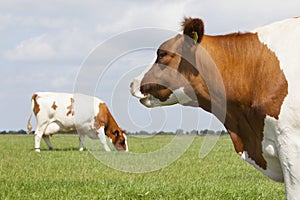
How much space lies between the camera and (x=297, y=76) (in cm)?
455

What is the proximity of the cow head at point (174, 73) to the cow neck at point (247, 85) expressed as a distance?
14 cm

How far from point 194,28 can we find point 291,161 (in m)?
1.58

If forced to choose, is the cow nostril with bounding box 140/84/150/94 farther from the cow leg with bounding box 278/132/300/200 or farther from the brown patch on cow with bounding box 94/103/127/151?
the brown patch on cow with bounding box 94/103/127/151

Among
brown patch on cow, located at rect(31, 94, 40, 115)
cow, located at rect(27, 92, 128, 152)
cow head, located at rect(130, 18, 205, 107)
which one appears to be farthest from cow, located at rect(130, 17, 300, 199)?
brown patch on cow, located at rect(31, 94, 40, 115)

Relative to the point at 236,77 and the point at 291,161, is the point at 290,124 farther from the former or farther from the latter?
the point at 236,77

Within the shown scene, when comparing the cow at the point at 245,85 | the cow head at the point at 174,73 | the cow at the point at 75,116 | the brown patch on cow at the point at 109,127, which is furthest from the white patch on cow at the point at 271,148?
the cow at the point at 75,116

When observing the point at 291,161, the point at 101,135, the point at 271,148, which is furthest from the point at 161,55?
Result: the point at 101,135

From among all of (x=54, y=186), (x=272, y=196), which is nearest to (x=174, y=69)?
(x=272, y=196)

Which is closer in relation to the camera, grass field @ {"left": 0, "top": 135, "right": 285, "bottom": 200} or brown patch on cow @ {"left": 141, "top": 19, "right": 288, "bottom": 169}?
brown patch on cow @ {"left": 141, "top": 19, "right": 288, "bottom": 169}

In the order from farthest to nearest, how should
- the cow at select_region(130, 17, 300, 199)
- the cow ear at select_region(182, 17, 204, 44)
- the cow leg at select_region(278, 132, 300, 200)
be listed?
1. the cow ear at select_region(182, 17, 204, 44)
2. the cow at select_region(130, 17, 300, 199)
3. the cow leg at select_region(278, 132, 300, 200)

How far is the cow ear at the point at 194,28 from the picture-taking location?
16.6 ft

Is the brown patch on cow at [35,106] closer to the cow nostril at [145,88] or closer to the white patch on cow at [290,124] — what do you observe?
the cow nostril at [145,88]

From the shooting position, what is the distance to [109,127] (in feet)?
74.1

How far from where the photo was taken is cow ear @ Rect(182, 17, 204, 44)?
16.6ft
